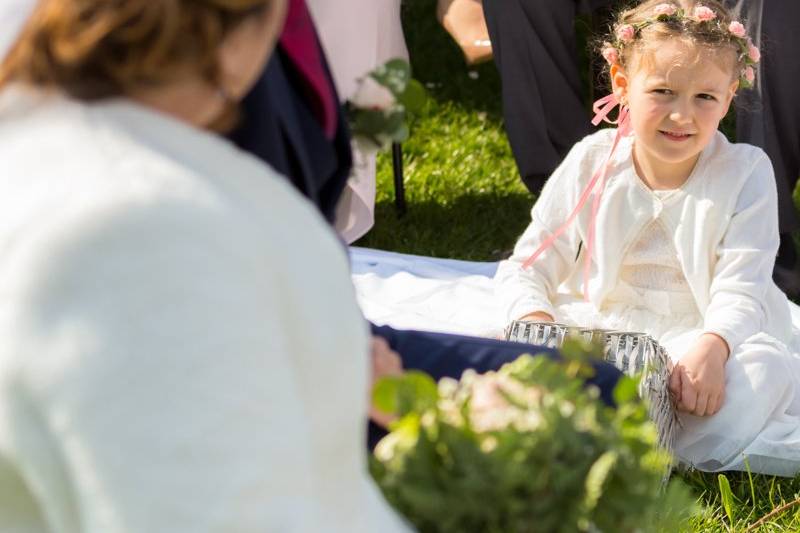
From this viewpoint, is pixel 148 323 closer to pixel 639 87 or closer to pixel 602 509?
pixel 602 509

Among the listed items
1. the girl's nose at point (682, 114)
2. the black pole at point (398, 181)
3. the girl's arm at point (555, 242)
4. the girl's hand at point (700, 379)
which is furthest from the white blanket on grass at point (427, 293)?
the girl's nose at point (682, 114)

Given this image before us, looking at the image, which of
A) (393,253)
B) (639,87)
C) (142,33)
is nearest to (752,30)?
(639,87)

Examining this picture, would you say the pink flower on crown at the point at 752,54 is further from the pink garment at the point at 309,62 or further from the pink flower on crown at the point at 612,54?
the pink garment at the point at 309,62

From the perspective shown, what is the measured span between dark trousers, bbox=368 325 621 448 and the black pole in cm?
210

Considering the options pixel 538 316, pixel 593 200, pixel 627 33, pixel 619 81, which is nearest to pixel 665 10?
pixel 627 33

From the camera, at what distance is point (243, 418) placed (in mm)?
923

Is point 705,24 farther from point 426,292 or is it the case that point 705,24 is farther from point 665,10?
point 426,292

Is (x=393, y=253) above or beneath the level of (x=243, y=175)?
beneath

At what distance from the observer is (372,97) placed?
155 cm

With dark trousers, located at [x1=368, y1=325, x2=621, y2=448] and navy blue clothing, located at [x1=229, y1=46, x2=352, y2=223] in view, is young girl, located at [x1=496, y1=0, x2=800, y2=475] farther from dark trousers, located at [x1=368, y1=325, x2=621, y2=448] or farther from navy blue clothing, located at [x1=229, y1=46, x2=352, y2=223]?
navy blue clothing, located at [x1=229, y1=46, x2=352, y2=223]

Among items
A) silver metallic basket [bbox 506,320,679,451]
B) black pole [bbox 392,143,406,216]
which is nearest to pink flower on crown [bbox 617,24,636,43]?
silver metallic basket [bbox 506,320,679,451]

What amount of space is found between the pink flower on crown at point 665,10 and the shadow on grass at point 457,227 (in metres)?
1.10

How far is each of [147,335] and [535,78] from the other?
2.90 metres

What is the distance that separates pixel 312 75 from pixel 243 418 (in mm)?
662
